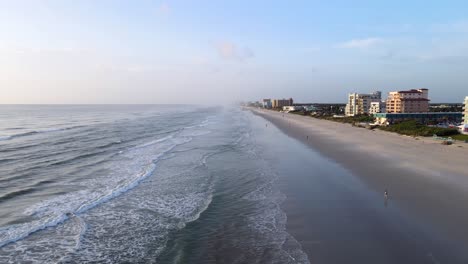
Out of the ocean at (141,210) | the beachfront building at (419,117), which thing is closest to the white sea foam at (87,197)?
the ocean at (141,210)

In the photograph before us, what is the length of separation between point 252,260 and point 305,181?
9.38 meters

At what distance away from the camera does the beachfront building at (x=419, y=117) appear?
2172 inches

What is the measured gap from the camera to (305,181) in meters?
17.3

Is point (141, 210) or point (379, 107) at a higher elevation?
point (379, 107)

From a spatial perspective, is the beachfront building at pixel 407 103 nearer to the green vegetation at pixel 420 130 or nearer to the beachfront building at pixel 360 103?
the beachfront building at pixel 360 103

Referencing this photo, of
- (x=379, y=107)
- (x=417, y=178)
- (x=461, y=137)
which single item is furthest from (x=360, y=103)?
(x=417, y=178)

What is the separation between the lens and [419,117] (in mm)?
62156

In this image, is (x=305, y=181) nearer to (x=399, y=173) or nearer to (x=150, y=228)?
(x=399, y=173)

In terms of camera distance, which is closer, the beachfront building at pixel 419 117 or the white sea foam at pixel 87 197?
the white sea foam at pixel 87 197

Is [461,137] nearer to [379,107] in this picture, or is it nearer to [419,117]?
[419,117]

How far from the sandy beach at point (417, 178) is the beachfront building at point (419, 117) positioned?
82.4ft

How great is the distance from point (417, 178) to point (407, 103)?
6972 cm

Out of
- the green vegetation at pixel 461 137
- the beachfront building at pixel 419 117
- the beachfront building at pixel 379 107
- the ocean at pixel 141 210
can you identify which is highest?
the beachfront building at pixel 379 107

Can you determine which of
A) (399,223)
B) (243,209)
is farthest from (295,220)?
(399,223)
